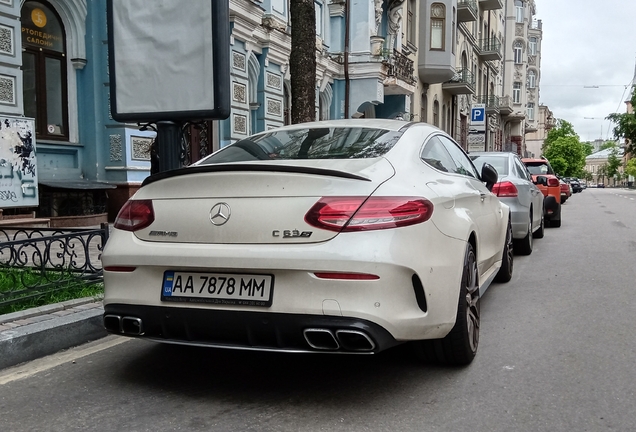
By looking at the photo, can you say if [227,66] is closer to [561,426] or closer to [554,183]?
[561,426]

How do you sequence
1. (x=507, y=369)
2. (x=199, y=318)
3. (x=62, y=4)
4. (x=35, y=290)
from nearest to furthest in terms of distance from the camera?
(x=199, y=318)
(x=507, y=369)
(x=35, y=290)
(x=62, y=4)

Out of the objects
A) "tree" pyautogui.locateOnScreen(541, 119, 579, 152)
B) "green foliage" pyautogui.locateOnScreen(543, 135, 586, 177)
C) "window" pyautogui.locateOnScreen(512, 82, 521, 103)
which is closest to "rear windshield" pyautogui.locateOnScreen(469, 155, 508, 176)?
"window" pyautogui.locateOnScreen(512, 82, 521, 103)

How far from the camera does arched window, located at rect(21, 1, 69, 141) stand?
1191 centimetres

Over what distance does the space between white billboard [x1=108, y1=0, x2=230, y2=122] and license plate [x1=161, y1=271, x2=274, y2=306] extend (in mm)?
2483

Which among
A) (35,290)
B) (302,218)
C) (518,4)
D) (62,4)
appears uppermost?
(518,4)

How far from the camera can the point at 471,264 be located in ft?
13.1

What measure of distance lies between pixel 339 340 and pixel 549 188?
48.2 ft

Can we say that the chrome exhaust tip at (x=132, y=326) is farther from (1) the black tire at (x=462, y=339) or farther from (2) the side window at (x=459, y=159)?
(2) the side window at (x=459, y=159)

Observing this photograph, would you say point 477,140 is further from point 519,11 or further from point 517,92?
point 519,11

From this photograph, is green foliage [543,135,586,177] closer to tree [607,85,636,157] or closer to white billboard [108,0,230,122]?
tree [607,85,636,157]

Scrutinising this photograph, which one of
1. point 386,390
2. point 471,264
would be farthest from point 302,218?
point 471,264

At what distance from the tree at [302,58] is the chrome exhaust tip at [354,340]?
630 centimetres

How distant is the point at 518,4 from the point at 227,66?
227 feet

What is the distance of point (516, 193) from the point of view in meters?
8.62
